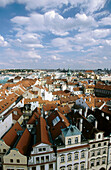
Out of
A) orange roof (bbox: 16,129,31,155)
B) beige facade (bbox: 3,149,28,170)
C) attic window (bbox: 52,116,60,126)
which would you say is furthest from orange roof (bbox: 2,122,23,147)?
attic window (bbox: 52,116,60,126)

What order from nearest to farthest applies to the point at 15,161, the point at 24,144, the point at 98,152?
the point at 15,161 → the point at 24,144 → the point at 98,152

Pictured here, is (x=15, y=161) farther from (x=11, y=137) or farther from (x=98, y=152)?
(x=98, y=152)

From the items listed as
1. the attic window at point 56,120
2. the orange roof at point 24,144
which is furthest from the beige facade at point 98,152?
the orange roof at point 24,144

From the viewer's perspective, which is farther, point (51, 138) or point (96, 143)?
point (51, 138)

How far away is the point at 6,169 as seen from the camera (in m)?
23.5

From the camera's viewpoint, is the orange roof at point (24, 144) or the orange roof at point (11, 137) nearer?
the orange roof at point (24, 144)

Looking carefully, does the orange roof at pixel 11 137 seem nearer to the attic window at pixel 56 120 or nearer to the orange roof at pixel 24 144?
the orange roof at pixel 24 144

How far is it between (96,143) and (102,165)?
6.88 meters

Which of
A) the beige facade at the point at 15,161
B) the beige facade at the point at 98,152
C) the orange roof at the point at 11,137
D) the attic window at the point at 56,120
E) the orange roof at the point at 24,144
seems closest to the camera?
the beige facade at the point at 15,161

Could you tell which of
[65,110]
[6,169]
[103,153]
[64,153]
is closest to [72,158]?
[64,153]

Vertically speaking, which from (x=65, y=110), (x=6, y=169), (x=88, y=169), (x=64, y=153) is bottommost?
(x=88, y=169)

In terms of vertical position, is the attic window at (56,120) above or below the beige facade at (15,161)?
above

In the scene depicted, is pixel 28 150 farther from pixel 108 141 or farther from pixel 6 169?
pixel 108 141

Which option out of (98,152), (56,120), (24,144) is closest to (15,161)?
(24,144)
